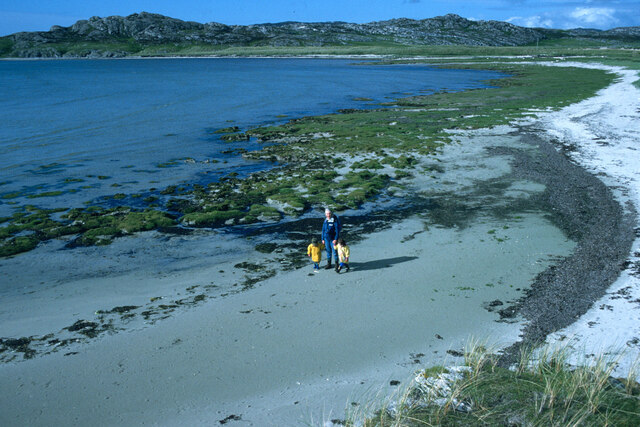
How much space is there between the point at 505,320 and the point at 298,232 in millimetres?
10289

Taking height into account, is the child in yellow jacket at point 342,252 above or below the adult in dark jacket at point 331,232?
below

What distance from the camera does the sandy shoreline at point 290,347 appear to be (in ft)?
34.1

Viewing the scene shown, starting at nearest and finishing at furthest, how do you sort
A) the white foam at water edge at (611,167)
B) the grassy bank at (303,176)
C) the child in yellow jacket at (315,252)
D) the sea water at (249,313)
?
the sea water at (249,313) → the white foam at water edge at (611,167) → the child in yellow jacket at (315,252) → the grassy bank at (303,176)

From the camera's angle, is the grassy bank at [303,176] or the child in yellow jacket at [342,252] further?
the grassy bank at [303,176]

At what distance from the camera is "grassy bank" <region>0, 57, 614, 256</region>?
74.0 ft

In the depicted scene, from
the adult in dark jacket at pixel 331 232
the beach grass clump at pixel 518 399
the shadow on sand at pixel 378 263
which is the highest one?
the adult in dark jacket at pixel 331 232

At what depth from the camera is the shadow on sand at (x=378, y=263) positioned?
17.4 metres

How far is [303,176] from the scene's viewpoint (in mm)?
30188

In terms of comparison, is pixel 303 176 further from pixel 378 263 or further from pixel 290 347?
pixel 290 347

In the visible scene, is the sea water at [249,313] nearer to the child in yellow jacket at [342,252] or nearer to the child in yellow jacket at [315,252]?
the child in yellow jacket at [342,252]

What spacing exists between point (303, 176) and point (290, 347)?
Answer: 61.0ft

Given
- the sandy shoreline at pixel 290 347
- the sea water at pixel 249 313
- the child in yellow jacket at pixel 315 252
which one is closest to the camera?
the sandy shoreline at pixel 290 347

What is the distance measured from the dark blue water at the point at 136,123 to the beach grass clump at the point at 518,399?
22969 mm

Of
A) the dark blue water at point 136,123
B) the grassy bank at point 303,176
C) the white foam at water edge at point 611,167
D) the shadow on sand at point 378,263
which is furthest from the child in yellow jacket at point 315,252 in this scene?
the dark blue water at point 136,123
